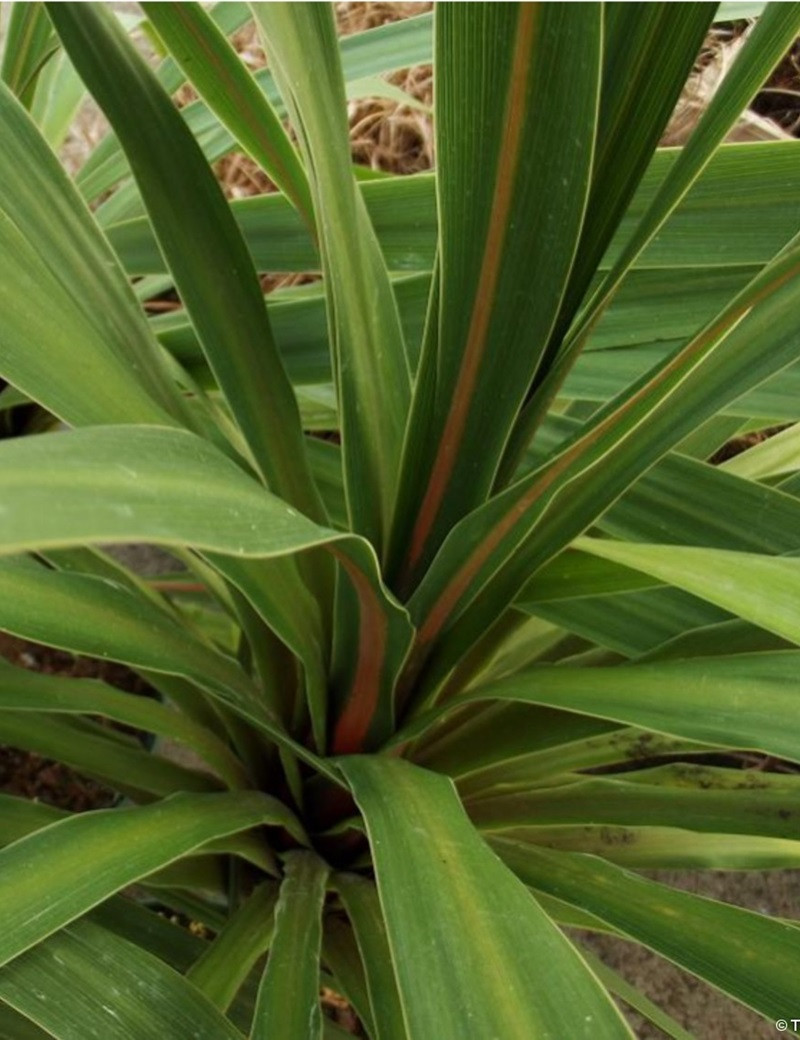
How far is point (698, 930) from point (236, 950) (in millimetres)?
194

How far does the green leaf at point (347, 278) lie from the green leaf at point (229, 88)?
0.20 ft

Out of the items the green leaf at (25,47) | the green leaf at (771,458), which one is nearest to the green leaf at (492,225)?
the green leaf at (771,458)

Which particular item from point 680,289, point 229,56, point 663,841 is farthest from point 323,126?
point 663,841

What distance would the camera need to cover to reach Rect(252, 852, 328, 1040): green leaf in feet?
1.24

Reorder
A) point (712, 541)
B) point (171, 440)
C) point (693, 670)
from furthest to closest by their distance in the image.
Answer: point (712, 541) < point (693, 670) < point (171, 440)

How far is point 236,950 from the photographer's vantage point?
0.46 metres

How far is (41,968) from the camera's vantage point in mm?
351

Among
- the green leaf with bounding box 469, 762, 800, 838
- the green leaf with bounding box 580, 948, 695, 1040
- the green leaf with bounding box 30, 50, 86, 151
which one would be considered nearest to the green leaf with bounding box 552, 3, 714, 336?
the green leaf with bounding box 469, 762, 800, 838

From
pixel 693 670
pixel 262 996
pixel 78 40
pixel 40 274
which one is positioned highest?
pixel 78 40

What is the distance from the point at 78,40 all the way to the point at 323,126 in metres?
0.11

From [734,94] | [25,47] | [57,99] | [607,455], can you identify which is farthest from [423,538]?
[57,99]

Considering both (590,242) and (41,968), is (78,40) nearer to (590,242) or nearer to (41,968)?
(590,242)

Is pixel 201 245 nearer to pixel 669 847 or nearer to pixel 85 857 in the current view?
pixel 85 857

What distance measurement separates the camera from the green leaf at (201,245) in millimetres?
435
